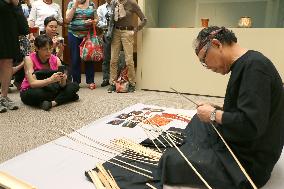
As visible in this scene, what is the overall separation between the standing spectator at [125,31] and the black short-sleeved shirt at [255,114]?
2.81m

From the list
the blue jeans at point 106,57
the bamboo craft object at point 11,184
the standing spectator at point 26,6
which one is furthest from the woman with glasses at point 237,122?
the standing spectator at point 26,6

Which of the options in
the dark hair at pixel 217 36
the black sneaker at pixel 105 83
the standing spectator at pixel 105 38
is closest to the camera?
the dark hair at pixel 217 36

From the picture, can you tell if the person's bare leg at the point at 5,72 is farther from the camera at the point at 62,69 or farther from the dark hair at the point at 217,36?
the dark hair at the point at 217,36

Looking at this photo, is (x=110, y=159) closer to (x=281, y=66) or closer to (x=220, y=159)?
(x=220, y=159)

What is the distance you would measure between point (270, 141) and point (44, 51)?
2458mm

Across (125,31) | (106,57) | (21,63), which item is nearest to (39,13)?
(21,63)

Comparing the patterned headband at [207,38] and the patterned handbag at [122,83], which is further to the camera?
the patterned handbag at [122,83]

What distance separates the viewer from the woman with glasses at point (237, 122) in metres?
1.23

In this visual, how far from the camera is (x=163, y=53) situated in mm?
4211

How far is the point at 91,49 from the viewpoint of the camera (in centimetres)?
413

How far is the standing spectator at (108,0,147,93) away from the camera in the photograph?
12.9 ft

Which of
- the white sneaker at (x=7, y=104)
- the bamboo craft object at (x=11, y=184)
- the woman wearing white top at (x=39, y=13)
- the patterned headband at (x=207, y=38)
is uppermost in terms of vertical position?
the woman wearing white top at (x=39, y=13)

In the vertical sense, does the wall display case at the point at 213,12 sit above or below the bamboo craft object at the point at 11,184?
above

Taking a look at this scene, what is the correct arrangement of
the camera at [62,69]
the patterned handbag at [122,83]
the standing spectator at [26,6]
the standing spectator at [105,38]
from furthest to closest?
1. the standing spectator at [26,6]
2. the standing spectator at [105,38]
3. the patterned handbag at [122,83]
4. the camera at [62,69]
